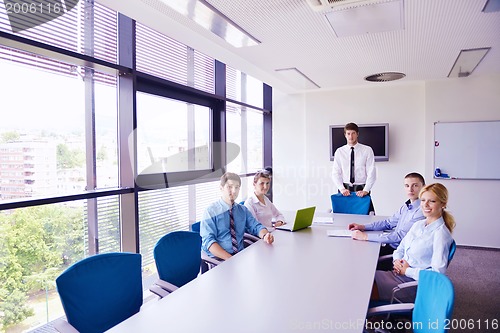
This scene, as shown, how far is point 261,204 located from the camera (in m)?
3.61

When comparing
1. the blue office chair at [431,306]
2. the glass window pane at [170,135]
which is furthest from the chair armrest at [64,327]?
the glass window pane at [170,135]

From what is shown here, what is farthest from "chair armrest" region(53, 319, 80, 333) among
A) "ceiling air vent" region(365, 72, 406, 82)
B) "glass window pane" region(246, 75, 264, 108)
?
"ceiling air vent" region(365, 72, 406, 82)

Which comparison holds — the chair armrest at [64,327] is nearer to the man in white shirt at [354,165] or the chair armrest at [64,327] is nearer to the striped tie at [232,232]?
the striped tie at [232,232]

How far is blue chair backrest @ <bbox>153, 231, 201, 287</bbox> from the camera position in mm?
2320

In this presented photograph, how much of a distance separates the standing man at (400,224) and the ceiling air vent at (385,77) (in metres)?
2.47

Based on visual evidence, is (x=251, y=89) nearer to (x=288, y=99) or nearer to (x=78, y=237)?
(x=288, y=99)

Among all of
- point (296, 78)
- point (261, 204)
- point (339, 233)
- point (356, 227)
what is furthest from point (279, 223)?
point (296, 78)

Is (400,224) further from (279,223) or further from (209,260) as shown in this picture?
(209,260)

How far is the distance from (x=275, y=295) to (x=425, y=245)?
4.10ft

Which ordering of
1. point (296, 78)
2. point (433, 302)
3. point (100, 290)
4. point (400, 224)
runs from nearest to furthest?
point (433, 302)
point (100, 290)
point (400, 224)
point (296, 78)

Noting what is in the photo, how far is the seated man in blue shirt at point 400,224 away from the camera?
2863 millimetres

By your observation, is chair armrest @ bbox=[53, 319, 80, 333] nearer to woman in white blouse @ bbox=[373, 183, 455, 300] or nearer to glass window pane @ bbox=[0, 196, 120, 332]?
glass window pane @ bbox=[0, 196, 120, 332]

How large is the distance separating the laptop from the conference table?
51cm

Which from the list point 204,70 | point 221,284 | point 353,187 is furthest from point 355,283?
point 204,70
